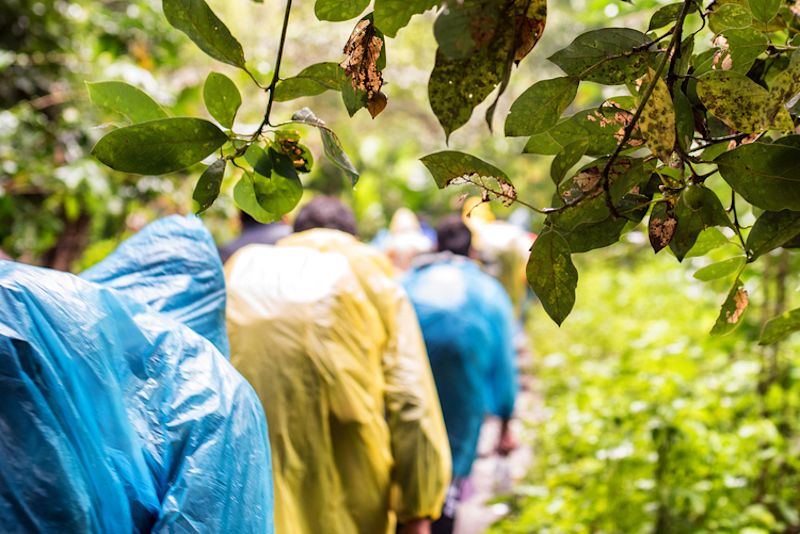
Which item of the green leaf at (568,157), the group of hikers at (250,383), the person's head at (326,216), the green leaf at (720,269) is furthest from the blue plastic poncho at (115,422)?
the person's head at (326,216)

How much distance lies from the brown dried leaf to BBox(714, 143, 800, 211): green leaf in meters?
0.36

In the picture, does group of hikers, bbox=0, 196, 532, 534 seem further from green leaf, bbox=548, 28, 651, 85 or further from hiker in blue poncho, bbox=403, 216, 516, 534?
green leaf, bbox=548, 28, 651, 85

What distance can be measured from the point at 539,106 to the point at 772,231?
1.07ft

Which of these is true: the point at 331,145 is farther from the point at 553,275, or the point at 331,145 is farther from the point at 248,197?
the point at 553,275

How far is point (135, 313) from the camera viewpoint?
1301 millimetres

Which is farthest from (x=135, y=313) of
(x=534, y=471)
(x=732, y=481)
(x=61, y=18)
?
(x=534, y=471)

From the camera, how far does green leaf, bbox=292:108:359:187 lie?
0.94 metres

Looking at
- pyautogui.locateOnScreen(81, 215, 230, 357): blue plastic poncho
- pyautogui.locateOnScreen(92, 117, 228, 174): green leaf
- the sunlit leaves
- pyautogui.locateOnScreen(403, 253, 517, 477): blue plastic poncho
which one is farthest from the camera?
pyautogui.locateOnScreen(403, 253, 517, 477): blue plastic poncho

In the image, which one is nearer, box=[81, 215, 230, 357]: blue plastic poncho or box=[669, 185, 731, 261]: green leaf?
box=[669, 185, 731, 261]: green leaf

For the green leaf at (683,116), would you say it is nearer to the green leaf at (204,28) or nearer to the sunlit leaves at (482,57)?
the sunlit leaves at (482,57)

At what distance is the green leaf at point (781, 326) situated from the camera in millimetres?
1312

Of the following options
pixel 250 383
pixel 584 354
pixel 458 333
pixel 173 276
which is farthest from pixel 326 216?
pixel 584 354

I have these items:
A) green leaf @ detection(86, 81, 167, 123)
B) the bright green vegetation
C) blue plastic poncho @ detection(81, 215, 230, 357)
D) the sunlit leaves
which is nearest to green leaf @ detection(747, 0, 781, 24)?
the sunlit leaves

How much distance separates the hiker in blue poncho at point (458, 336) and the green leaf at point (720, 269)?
297cm
